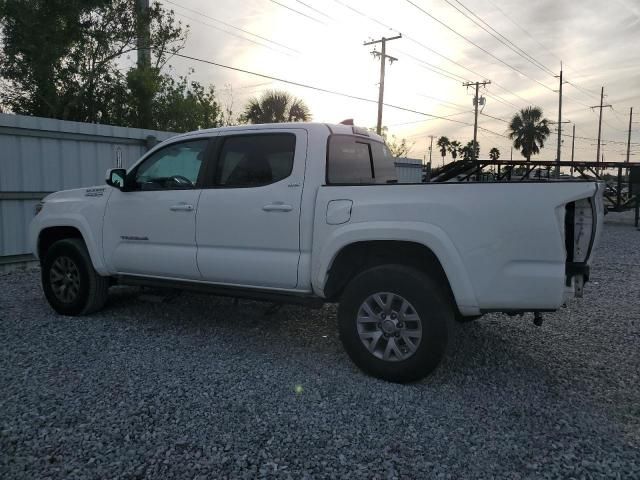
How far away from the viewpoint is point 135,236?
4828 millimetres

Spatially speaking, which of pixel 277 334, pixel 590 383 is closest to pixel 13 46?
pixel 277 334

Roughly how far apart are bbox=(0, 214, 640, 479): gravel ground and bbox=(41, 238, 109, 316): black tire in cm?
17

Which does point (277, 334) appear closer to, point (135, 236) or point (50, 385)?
point (135, 236)

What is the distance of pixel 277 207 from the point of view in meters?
3.97

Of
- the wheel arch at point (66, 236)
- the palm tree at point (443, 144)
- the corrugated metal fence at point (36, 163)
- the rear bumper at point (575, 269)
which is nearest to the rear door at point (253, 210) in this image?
the wheel arch at point (66, 236)

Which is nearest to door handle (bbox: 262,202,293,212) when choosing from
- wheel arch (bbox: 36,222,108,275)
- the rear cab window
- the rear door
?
the rear door

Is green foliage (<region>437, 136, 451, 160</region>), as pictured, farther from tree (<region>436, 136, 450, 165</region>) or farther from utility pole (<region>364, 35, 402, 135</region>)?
utility pole (<region>364, 35, 402, 135</region>)

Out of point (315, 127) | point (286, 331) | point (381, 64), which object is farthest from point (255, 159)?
point (381, 64)

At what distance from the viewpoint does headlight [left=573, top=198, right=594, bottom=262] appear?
126 inches

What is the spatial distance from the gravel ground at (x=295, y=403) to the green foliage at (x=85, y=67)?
16.4 metres

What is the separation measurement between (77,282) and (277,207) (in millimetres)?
2724

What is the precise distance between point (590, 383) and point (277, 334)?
270 cm

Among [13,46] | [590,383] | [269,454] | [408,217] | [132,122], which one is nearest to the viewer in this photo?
[269,454]

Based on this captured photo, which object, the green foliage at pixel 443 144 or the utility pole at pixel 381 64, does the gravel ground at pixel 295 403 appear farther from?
the green foliage at pixel 443 144
